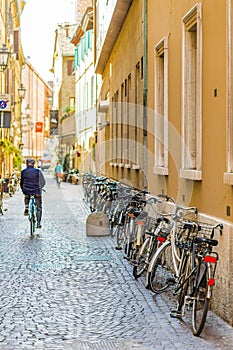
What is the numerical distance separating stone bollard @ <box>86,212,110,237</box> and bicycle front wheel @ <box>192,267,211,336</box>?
9865mm

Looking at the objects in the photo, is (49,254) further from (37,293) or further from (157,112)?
(37,293)

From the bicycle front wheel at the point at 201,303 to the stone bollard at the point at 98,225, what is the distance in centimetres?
987

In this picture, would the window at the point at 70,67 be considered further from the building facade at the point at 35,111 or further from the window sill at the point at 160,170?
the window sill at the point at 160,170

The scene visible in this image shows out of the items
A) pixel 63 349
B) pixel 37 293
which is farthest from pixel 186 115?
pixel 63 349

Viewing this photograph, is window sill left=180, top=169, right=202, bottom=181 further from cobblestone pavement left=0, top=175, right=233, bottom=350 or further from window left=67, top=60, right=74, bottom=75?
window left=67, top=60, right=74, bottom=75

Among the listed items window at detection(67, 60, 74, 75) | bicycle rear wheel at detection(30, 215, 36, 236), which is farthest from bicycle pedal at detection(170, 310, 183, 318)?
window at detection(67, 60, 74, 75)

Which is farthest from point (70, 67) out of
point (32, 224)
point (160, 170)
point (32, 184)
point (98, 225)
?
point (160, 170)

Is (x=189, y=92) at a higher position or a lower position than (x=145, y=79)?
lower

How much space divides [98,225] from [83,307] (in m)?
8.59

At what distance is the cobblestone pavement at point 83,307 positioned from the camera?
24.1 ft

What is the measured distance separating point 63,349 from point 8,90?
135ft

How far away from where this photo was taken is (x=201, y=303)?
305 inches

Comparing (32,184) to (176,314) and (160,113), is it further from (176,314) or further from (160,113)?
(176,314)

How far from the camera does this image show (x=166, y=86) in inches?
501
